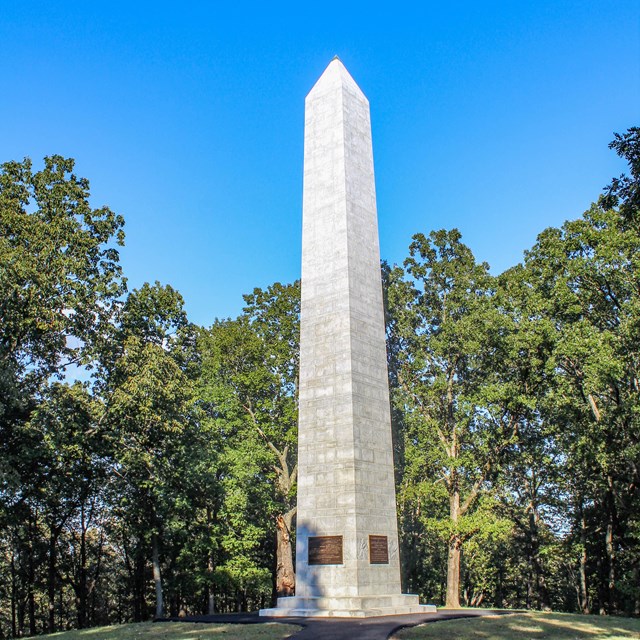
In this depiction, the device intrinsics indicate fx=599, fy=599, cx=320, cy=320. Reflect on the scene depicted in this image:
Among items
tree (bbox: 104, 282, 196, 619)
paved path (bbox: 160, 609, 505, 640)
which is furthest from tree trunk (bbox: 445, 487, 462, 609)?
tree (bbox: 104, 282, 196, 619)

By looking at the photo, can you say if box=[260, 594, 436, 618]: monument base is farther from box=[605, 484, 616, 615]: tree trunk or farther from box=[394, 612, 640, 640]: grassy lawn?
box=[605, 484, 616, 615]: tree trunk

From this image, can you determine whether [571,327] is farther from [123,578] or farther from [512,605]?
[123,578]

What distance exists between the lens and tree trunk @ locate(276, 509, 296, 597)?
86.2ft

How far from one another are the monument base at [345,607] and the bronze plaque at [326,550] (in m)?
0.91

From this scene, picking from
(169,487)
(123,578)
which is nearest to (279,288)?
(169,487)

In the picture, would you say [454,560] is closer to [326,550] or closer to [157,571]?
[326,550]

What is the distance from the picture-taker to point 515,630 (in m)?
13.9

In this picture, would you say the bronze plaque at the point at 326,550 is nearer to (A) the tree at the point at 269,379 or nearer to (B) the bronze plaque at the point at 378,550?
(B) the bronze plaque at the point at 378,550

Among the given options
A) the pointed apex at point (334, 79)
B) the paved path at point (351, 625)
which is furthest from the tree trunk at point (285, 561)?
the pointed apex at point (334, 79)

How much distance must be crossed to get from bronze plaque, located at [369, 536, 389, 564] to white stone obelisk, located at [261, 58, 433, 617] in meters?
0.03

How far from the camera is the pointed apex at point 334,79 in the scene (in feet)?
68.3

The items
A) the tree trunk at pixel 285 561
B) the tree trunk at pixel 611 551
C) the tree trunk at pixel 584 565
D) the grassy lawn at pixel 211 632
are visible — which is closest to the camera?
the grassy lawn at pixel 211 632

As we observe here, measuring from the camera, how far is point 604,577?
31.5 m

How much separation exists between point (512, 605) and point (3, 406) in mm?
39579
